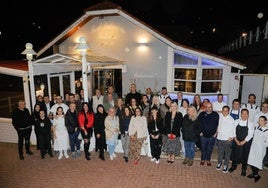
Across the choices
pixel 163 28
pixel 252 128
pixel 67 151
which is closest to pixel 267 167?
pixel 252 128

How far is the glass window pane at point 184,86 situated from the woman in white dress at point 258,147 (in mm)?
5748

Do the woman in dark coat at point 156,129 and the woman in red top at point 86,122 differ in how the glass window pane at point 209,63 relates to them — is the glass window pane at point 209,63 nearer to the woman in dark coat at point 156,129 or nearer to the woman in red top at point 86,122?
the woman in dark coat at point 156,129

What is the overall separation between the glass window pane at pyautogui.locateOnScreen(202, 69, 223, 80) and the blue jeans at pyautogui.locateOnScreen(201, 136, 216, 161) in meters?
5.46

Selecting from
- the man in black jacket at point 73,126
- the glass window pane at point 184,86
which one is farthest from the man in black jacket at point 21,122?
the glass window pane at point 184,86

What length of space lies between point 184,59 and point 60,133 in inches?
286

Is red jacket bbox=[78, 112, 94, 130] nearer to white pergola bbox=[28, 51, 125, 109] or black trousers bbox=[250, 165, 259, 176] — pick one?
white pergola bbox=[28, 51, 125, 109]

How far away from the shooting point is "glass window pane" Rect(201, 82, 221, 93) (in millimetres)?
11503

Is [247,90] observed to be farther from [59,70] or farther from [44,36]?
[44,36]

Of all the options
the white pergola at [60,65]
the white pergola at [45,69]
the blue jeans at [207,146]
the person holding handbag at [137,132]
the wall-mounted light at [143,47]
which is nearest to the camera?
the blue jeans at [207,146]

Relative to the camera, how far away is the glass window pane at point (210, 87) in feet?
37.7

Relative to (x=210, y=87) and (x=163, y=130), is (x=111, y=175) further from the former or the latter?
(x=210, y=87)

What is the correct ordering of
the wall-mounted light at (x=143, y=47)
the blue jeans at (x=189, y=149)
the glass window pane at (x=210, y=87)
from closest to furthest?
the blue jeans at (x=189, y=149) → the glass window pane at (x=210, y=87) → the wall-mounted light at (x=143, y=47)

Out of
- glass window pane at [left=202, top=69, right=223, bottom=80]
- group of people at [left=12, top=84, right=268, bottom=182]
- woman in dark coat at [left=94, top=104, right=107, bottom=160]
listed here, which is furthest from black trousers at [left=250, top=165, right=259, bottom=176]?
glass window pane at [left=202, top=69, right=223, bottom=80]

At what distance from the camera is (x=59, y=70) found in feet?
33.9
